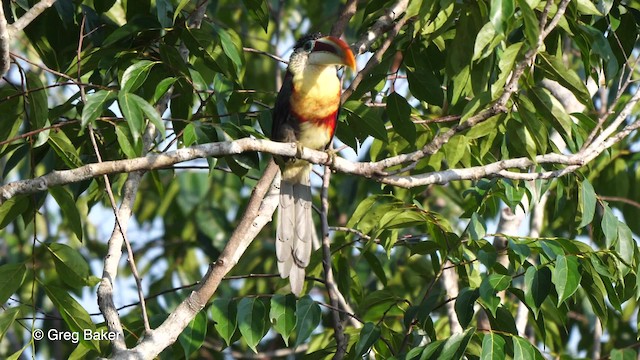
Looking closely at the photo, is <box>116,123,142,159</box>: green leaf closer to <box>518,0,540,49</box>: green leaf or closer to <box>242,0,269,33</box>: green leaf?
<box>242,0,269,33</box>: green leaf

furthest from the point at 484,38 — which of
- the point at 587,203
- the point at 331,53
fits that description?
the point at 331,53

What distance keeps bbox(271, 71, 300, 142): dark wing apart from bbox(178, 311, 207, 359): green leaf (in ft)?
3.87

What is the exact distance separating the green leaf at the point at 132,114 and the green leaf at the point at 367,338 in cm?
95

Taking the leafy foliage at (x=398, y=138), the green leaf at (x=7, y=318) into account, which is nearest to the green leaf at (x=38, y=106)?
the leafy foliage at (x=398, y=138)

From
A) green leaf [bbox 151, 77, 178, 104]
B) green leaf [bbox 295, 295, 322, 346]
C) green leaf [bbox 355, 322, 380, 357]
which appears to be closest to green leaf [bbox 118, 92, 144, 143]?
green leaf [bbox 151, 77, 178, 104]

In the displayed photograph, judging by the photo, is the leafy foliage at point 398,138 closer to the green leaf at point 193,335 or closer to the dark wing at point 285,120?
the green leaf at point 193,335

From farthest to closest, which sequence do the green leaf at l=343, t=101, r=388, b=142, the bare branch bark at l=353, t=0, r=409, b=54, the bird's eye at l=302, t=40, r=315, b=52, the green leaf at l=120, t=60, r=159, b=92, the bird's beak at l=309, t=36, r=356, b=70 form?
the bird's eye at l=302, t=40, r=315, b=52 → the bare branch bark at l=353, t=0, r=409, b=54 → the bird's beak at l=309, t=36, r=356, b=70 → the green leaf at l=343, t=101, r=388, b=142 → the green leaf at l=120, t=60, r=159, b=92

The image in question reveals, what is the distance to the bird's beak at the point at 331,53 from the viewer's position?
3.44 metres

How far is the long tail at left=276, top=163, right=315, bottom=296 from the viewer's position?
137 inches

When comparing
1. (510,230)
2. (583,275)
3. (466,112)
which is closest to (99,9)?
(466,112)

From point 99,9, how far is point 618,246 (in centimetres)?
205

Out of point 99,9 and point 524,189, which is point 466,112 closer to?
point 524,189

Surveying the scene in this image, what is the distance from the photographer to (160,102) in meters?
3.59

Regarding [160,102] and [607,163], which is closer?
[160,102]
